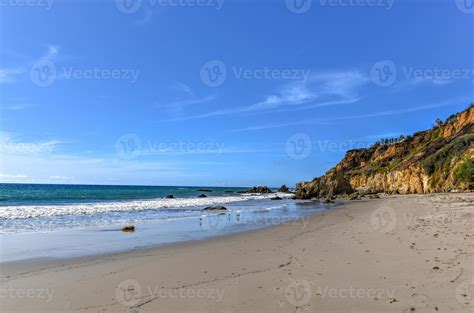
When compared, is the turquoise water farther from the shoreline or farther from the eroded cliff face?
the eroded cliff face

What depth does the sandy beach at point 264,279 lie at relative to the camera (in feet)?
19.1

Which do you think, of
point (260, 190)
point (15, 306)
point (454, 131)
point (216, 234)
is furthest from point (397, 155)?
point (15, 306)

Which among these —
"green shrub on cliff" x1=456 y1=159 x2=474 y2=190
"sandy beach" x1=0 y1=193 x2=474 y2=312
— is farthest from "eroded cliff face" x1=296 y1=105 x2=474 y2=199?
"sandy beach" x1=0 y1=193 x2=474 y2=312

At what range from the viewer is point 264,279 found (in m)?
A: 7.35

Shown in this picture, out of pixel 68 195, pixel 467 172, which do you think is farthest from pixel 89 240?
pixel 68 195

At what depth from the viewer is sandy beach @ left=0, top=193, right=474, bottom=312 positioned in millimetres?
5836

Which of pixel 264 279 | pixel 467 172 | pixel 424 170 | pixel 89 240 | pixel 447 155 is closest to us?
pixel 264 279

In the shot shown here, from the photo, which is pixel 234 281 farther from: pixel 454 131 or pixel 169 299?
pixel 454 131

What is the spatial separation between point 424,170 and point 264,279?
4928cm

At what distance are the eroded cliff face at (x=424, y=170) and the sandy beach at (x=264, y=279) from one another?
117 ft

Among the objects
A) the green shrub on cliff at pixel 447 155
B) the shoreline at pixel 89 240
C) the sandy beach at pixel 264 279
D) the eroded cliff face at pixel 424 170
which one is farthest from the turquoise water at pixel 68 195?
the green shrub on cliff at pixel 447 155

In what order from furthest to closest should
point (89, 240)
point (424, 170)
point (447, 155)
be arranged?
1. point (424, 170)
2. point (447, 155)
3. point (89, 240)

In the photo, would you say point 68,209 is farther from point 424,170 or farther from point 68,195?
point 424,170

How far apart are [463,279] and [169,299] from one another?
5.56 metres
